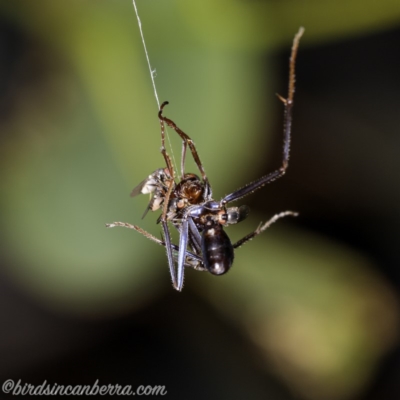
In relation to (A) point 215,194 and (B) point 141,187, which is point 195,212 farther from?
(A) point 215,194

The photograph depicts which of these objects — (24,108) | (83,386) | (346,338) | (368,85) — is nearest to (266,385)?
(346,338)

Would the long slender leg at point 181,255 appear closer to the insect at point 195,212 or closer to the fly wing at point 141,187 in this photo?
the insect at point 195,212

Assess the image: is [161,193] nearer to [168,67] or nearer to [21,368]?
[168,67]

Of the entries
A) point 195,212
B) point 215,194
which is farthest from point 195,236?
point 215,194

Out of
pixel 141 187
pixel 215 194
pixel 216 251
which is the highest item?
pixel 215 194

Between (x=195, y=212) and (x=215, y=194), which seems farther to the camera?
(x=215, y=194)

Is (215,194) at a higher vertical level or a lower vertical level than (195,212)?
higher
